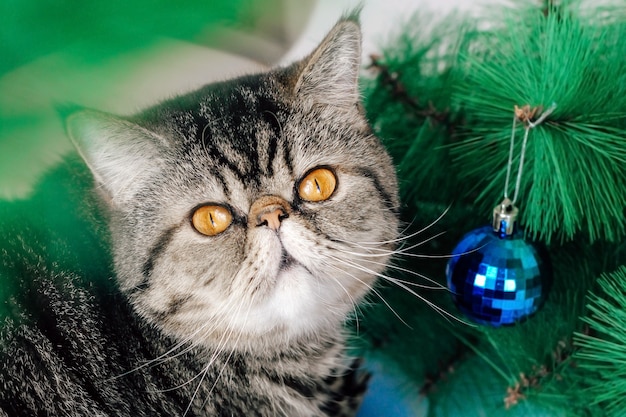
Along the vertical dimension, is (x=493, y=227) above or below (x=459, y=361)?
above

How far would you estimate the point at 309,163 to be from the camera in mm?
540

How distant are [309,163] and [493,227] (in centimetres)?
19

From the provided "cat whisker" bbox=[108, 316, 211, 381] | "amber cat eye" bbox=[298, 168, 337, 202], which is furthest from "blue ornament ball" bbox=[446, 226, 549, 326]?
"cat whisker" bbox=[108, 316, 211, 381]

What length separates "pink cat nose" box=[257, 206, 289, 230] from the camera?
19.4 inches

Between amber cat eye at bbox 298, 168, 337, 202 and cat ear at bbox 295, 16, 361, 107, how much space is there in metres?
0.08

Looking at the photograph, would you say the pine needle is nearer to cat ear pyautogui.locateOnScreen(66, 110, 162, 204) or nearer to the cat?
the cat

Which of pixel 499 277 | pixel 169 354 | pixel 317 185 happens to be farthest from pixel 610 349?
pixel 169 354

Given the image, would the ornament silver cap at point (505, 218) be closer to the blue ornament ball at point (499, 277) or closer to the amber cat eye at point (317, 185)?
the blue ornament ball at point (499, 277)

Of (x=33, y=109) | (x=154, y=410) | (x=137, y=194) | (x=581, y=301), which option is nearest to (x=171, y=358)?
(x=154, y=410)

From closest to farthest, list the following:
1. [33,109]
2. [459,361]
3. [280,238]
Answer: [33,109] → [280,238] → [459,361]

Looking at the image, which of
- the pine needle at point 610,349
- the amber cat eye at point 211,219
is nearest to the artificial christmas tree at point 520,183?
the pine needle at point 610,349

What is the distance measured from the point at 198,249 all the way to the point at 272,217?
0.25 ft

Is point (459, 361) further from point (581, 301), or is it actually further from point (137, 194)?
point (137, 194)

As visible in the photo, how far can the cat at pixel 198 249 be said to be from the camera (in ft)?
1.60
